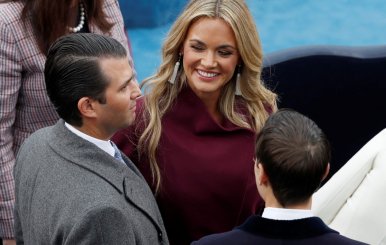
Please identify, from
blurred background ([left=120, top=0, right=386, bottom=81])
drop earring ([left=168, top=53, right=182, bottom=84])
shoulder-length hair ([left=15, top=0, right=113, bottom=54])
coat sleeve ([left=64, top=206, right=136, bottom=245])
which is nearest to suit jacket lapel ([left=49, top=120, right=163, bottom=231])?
coat sleeve ([left=64, top=206, right=136, bottom=245])

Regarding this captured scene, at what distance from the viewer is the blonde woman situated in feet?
7.74

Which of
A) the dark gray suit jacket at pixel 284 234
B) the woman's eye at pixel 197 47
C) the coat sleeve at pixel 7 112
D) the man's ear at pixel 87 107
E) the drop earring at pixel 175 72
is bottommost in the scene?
the coat sleeve at pixel 7 112

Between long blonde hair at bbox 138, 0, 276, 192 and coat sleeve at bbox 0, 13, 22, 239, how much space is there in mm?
454

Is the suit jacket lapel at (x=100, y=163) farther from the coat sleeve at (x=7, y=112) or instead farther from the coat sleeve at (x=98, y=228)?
the coat sleeve at (x=7, y=112)

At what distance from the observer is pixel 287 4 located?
8.12m

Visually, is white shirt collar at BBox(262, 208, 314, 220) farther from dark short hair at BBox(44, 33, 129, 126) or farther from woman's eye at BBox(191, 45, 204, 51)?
woman's eye at BBox(191, 45, 204, 51)

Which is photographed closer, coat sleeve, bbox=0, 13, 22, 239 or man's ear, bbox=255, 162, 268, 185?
man's ear, bbox=255, 162, 268, 185

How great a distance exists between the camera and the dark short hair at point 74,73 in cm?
190

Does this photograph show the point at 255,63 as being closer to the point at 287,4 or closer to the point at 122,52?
the point at 122,52

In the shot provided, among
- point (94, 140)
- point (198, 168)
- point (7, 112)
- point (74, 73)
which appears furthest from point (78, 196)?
point (7, 112)

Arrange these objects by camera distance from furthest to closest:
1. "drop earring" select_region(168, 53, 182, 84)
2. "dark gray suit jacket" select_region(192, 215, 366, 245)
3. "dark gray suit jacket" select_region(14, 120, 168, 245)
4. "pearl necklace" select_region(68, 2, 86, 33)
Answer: "pearl necklace" select_region(68, 2, 86, 33)
"drop earring" select_region(168, 53, 182, 84)
"dark gray suit jacket" select_region(14, 120, 168, 245)
"dark gray suit jacket" select_region(192, 215, 366, 245)

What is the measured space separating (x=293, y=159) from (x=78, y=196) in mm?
526

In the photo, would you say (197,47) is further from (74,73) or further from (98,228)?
(98,228)

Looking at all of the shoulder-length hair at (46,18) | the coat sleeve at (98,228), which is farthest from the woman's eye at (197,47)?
the coat sleeve at (98,228)
